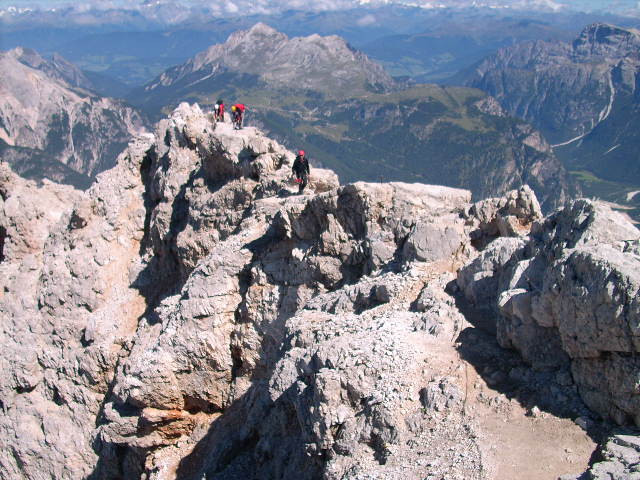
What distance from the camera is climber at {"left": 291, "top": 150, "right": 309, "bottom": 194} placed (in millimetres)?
34188

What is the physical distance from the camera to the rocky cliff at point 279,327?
16.5m

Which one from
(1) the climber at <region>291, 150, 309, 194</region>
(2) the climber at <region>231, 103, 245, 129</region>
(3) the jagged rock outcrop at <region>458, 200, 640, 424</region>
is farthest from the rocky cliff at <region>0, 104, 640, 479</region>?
(1) the climber at <region>291, 150, 309, 194</region>

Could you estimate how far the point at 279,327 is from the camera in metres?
29.4

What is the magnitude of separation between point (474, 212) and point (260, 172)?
1587 cm

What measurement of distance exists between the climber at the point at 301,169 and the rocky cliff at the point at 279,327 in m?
1.71

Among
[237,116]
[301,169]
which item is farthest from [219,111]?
[301,169]

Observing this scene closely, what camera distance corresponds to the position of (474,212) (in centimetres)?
2689

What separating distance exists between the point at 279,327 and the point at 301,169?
9.67m

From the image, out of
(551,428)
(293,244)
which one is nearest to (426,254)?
(293,244)

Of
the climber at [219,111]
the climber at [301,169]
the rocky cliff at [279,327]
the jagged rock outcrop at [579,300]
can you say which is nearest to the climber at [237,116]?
the rocky cliff at [279,327]

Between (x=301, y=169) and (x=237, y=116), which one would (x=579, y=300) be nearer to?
(x=301, y=169)

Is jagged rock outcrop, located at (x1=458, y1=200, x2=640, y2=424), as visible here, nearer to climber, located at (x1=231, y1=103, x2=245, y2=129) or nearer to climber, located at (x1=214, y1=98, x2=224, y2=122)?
climber, located at (x1=231, y1=103, x2=245, y2=129)

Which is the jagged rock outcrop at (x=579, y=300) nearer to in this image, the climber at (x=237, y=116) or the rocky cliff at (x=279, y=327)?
the rocky cliff at (x=279, y=327)

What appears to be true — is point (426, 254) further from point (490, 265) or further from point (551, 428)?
point (551, 428)
